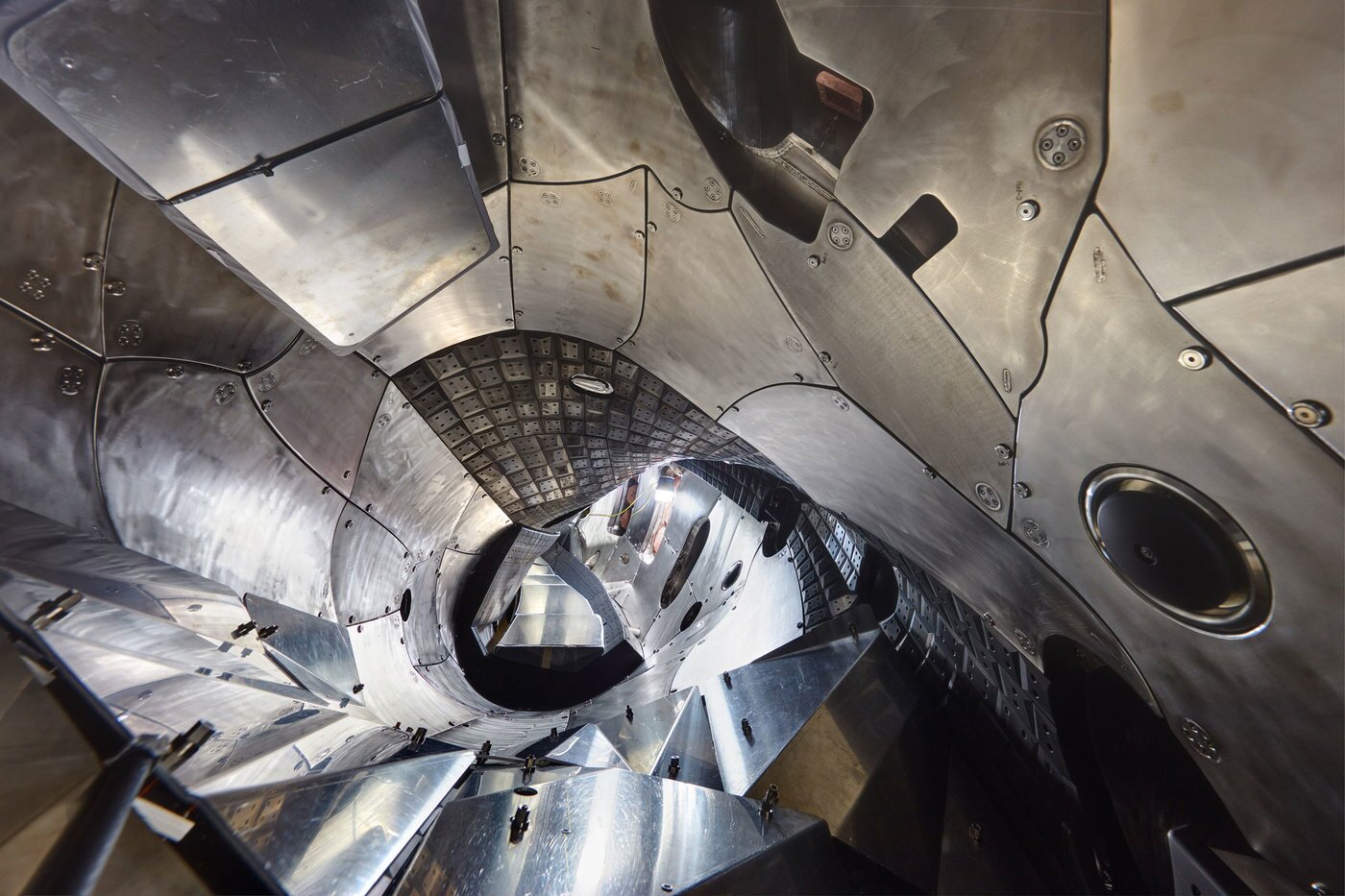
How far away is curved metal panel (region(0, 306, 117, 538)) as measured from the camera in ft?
5.41

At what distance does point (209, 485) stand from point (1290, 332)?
10.1ft

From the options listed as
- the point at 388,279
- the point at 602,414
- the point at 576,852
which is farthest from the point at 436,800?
the point at 602,414

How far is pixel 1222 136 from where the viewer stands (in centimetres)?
89

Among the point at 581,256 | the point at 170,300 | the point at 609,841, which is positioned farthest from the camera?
the point at 581,256

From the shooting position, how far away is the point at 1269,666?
115 centimetres

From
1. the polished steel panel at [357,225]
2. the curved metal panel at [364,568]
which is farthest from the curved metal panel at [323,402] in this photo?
the polished steel panel at [357,225]

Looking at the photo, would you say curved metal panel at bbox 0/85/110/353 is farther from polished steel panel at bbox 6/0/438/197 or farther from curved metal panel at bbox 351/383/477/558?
curved metal panel at bbox 351/383/477/558

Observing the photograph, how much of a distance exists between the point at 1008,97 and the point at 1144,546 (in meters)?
0.96

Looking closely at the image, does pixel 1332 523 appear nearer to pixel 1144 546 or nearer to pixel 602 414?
pixel 1144 546

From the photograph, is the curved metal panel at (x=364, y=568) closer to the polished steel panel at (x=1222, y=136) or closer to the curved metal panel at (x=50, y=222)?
the curved metal panel at (x=50, y=222)

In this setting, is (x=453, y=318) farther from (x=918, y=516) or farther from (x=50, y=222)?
(x=918, y=516)

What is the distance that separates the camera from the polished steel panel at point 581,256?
7.23ft

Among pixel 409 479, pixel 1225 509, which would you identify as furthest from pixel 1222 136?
pixel 409 479

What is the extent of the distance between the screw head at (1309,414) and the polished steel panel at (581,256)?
69.2 inches
